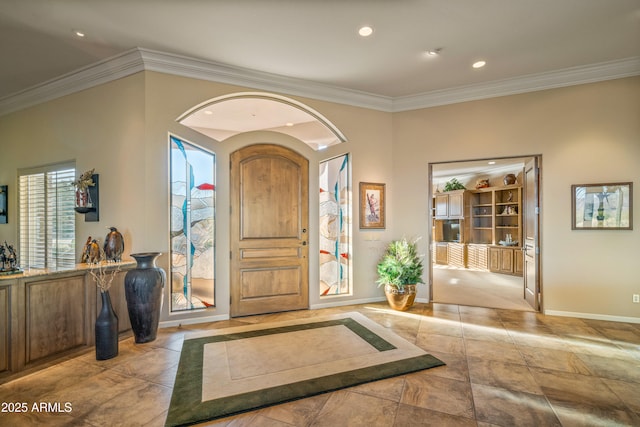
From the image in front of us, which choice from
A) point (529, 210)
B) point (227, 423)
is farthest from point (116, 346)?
point (529, 210)

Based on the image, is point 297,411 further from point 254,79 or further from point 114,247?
point 254,79

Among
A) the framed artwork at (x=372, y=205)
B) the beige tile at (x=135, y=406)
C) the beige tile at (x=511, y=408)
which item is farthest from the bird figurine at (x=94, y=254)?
the beige tile at (x=511, y=408)

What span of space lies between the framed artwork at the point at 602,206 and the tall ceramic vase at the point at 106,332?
576 cm

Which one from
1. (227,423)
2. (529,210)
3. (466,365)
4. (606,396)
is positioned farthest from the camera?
(529,210)

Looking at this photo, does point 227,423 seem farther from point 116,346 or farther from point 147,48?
point 147,48

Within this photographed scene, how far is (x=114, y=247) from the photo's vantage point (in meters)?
3.47

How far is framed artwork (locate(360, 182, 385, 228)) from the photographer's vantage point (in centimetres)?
492

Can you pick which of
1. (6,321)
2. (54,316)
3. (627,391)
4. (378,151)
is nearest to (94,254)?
(54,316)

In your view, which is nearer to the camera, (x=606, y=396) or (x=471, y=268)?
(x=606, y=396)

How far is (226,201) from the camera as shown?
4191 millimetres

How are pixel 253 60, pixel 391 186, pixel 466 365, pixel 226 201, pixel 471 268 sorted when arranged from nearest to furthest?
pixel 466 365
pixel 253 60
pixel 226 201
pixel 391 186
pixel 471 268

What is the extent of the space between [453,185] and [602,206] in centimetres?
511

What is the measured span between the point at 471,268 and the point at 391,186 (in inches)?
198

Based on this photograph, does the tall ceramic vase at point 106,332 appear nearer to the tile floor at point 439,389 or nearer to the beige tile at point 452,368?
the tile floor at point 439,389
